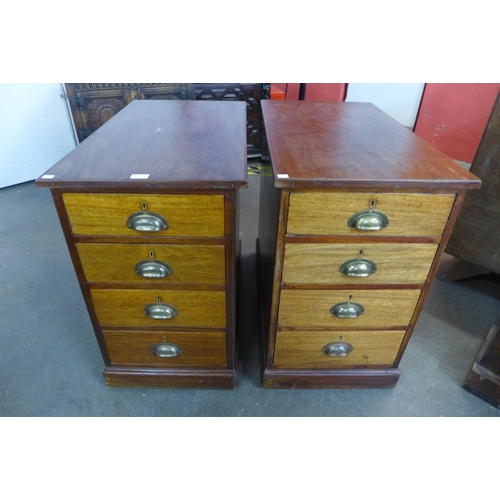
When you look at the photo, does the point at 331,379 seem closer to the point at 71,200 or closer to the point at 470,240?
the point at 470,240

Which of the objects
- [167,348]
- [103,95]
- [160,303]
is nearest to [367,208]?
[160,303]

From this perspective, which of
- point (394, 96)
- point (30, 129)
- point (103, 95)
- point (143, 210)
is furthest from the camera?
point (394, 96)

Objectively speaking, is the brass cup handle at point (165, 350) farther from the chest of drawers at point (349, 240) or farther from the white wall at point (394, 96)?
the white wall at point (394, 96)

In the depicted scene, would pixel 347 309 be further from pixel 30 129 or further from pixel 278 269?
pixel 30 129

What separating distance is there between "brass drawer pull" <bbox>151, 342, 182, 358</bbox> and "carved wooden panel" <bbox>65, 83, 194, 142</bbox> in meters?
1.88

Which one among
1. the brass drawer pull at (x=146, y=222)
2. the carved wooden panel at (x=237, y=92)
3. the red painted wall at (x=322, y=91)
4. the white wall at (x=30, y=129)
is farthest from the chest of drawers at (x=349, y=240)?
the red painted wall at (x=322, y=91)

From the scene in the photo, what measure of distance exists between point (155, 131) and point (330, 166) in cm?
55

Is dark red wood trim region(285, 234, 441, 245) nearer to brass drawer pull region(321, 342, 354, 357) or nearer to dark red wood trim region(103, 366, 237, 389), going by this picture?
brass drawer pull region(321, 342, 354, 357)

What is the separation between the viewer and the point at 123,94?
237 cm

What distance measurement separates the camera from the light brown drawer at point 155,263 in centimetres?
89

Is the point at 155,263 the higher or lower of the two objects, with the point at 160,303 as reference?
higher

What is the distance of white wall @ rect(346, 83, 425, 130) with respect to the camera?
329 centimetres

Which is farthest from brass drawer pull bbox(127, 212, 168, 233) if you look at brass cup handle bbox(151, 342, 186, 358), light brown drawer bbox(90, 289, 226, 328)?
brass cup handle bbox(151, 342, 186, 358)

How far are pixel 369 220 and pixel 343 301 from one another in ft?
0.89
